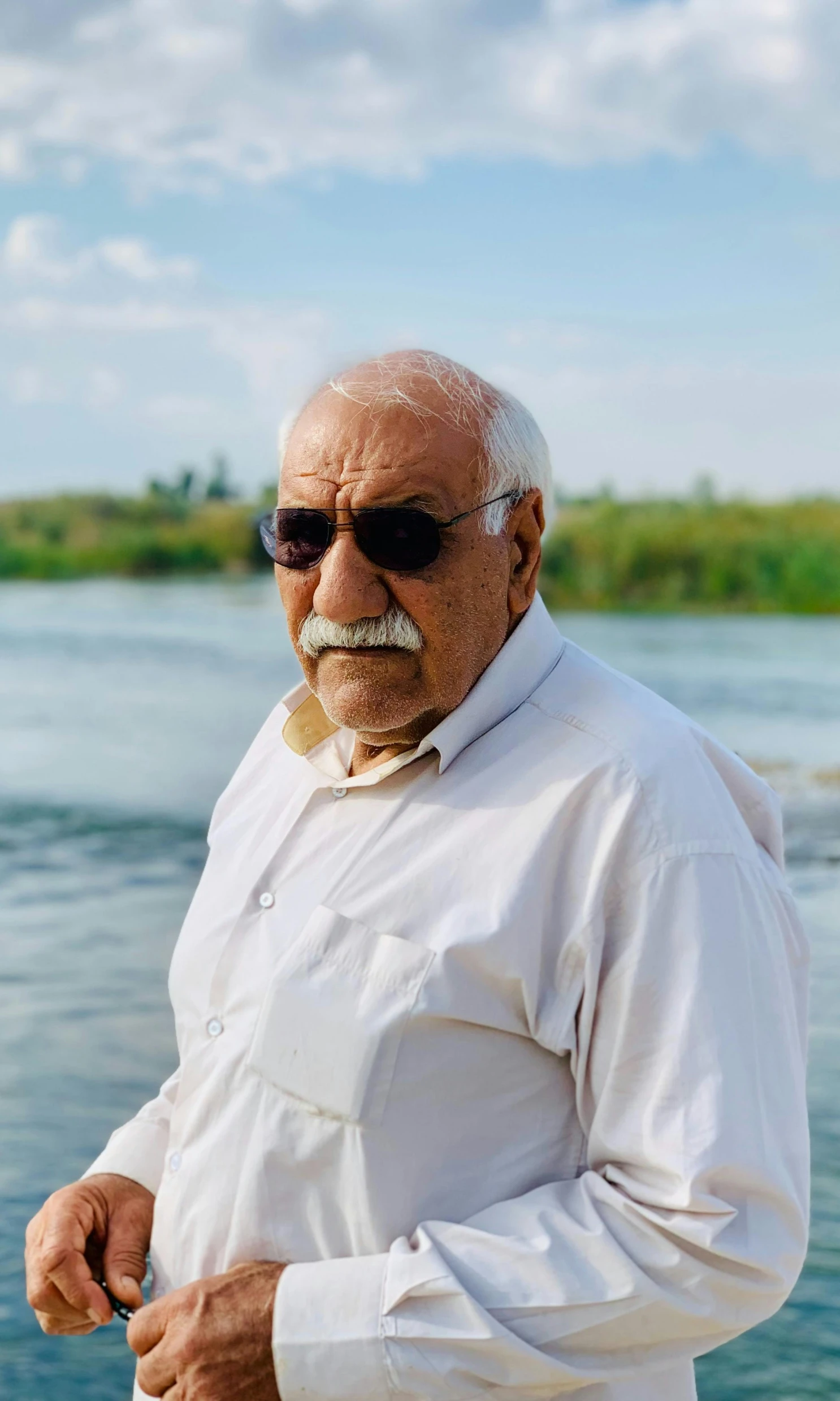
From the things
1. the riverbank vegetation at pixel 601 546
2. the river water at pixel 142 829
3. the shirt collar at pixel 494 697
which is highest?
the shirt collar at pixel 494 697

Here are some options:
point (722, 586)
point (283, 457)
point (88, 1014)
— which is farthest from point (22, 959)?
point (722, 586)

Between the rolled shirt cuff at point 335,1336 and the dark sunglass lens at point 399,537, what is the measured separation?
25.7 inches

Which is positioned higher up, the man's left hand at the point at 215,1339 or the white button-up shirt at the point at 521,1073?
the white button-up shirt at the point at 521,1073

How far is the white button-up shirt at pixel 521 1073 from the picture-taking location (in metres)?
1.14

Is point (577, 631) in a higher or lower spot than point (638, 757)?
lower

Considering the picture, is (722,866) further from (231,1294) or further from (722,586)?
(722,586)

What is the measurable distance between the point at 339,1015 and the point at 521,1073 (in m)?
0.18

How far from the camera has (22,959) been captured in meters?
5.34

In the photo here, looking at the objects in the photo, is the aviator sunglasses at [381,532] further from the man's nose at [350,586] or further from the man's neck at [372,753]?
the man's neck at [372,753]

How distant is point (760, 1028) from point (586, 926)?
0.17m

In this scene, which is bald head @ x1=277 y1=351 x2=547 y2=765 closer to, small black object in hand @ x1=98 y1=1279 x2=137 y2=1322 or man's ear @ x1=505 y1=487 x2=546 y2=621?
man's ear @ x1=505 y1=487 x2=546 y2=621

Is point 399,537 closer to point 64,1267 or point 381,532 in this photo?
point 381,532

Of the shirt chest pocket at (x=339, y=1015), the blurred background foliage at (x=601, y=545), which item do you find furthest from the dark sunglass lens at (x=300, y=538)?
the blurred background foliage at (x=601, y=545)

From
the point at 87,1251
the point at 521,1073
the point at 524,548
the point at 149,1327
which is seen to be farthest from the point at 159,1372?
the point at 524,548
